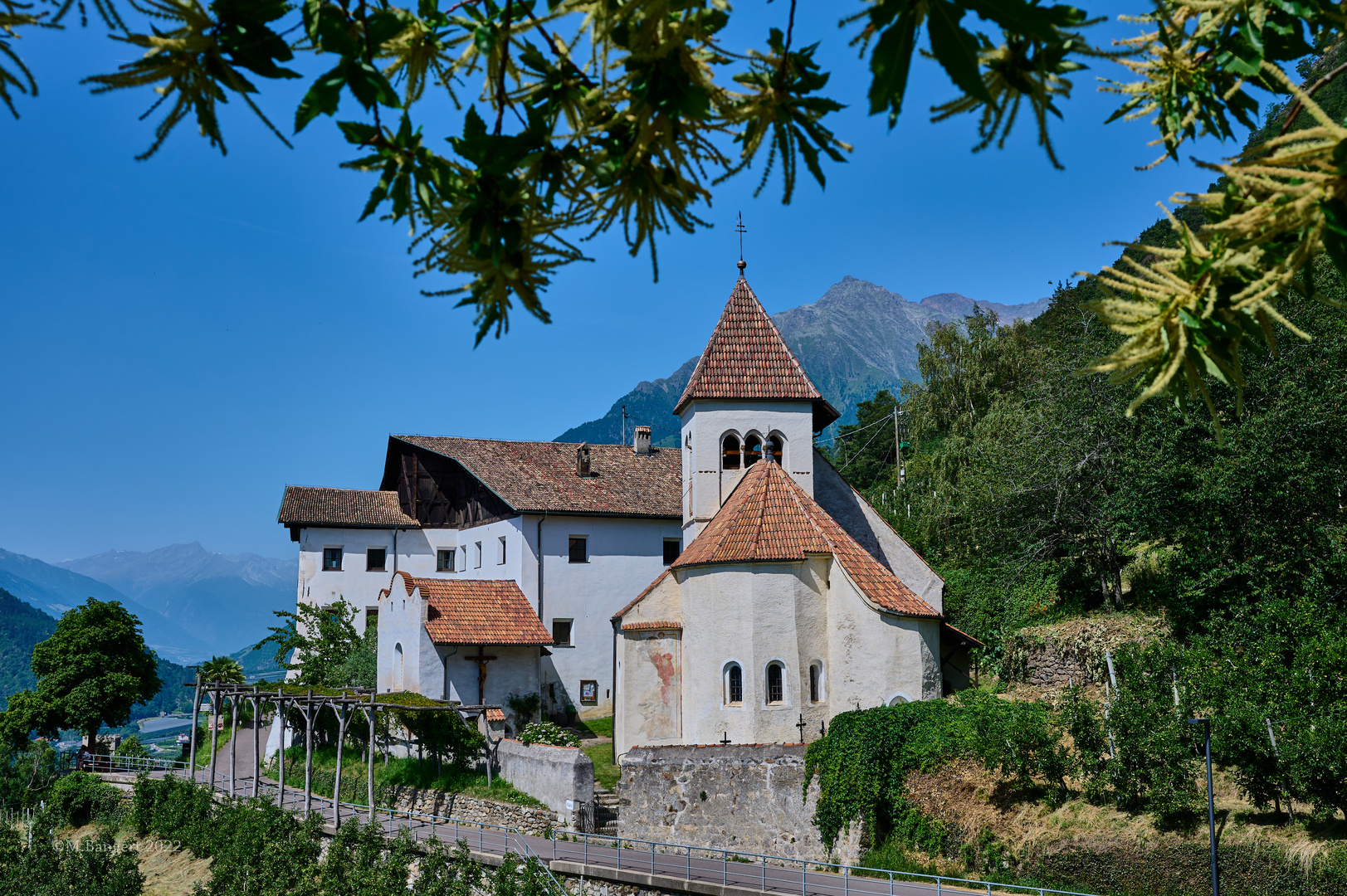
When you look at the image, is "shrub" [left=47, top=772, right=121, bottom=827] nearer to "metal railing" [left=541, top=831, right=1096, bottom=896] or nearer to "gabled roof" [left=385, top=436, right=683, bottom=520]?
"gabled roof" [left=385, top=436, right=683, bottom=520]

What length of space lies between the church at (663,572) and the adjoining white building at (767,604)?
0.18 feet

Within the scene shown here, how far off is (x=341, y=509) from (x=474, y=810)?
21.8 meters

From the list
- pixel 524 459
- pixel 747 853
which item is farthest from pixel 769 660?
pixel 524 459

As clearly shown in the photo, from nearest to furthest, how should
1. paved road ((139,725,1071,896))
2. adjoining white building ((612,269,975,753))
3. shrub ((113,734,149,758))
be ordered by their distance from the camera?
paved road ((139,725,1071,896)) < adjoining white building ((612,269,975,753)) < shrub ((113,734,149,758))

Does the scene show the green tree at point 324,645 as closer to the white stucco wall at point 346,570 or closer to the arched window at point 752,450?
the white stucco wall at point 346,570

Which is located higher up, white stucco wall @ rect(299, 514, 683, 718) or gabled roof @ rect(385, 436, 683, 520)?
gabled roof @ rect(385, 436, 683, 520)

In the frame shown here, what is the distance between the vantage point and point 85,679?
4303 cm

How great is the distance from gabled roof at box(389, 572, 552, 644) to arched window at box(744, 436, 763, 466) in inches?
349

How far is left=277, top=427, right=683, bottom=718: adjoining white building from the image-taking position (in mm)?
36250

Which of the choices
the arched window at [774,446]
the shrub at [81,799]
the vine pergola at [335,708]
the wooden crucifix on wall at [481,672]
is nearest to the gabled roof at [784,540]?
the arched window at [774,446]

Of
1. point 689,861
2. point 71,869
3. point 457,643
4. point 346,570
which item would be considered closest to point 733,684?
point 689,861

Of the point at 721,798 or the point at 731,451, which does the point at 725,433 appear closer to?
the point at 731,451

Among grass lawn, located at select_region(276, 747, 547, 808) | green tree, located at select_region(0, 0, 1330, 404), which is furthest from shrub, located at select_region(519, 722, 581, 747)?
green tree, located at select_region(0, 0, 1330, 404)

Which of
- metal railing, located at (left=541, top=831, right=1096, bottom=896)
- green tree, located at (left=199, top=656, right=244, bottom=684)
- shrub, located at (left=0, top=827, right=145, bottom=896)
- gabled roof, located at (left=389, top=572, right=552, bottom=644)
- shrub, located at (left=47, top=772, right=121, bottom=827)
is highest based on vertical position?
gabled roof, located at (left=389, top=572, right=552, bottom=644)
